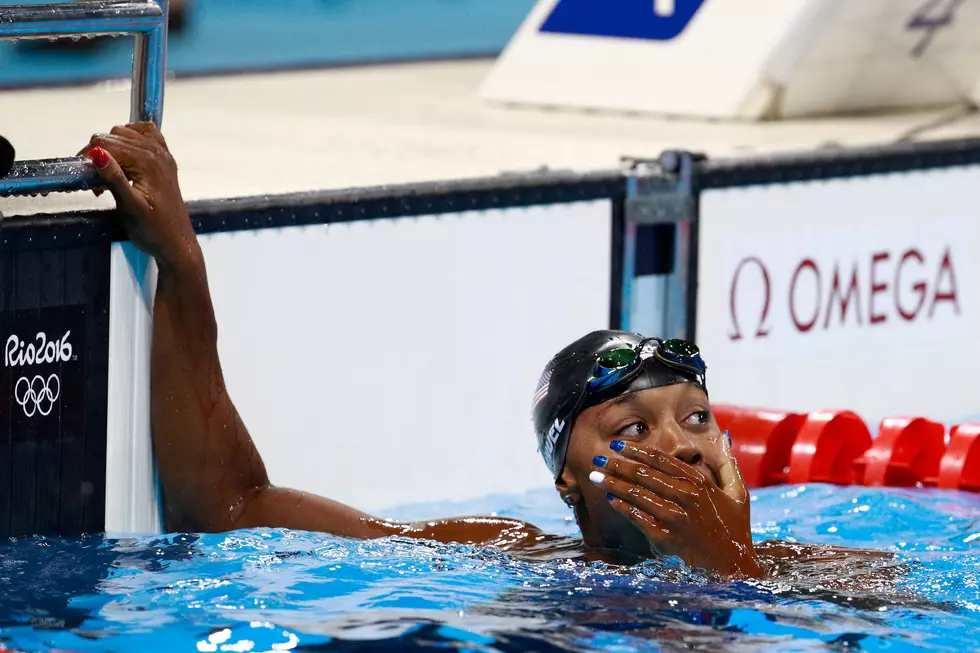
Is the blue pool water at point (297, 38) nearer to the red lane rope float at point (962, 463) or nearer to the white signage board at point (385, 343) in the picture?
the white signage board at point (385, 343)

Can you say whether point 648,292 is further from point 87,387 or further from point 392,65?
point 392,65

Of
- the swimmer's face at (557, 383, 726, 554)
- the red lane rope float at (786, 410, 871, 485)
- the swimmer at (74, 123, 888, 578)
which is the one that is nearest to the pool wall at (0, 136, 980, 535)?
Result: the swimmer at (74, 123, 888, 578)

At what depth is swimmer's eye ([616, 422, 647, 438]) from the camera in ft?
10.5

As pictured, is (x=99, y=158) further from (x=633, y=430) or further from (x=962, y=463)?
(x=962, y=463)

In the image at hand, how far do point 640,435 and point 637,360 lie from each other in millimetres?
139

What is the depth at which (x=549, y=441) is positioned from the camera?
3.35 metres

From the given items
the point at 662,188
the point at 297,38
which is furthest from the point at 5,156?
the point at 297,38

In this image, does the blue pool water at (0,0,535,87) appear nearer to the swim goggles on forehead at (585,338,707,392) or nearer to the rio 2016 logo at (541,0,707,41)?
A: the rio 2016 logo at (541,0,707,41)

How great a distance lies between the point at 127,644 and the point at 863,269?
9.95ft

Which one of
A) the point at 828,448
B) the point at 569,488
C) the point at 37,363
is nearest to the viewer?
the point at 569,488

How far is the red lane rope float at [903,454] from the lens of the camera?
4.55 metres

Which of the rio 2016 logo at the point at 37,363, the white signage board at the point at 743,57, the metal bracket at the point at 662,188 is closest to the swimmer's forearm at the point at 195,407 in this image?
the rio 2016 logo at the point at 37,363

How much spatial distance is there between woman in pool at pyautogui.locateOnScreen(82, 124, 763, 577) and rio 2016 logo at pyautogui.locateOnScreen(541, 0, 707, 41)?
3241 millimetres

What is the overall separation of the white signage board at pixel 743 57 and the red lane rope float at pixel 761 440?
178 centimetres
